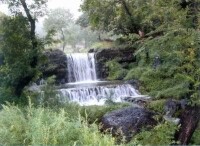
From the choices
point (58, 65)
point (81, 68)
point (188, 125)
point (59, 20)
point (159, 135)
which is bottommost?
point (159, 135)

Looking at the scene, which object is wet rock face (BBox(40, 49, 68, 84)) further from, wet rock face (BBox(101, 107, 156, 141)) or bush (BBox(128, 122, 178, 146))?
bush (BBox(128, 122, 178, 146))

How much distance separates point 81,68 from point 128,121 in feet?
41.3

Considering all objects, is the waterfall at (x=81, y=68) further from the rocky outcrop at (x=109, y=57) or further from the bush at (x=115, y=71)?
the bush at (x=115, y=71)

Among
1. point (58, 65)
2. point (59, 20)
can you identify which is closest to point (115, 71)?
point (58, 65)

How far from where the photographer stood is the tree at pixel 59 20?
106 feet

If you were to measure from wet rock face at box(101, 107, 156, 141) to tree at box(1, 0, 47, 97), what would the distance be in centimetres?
306

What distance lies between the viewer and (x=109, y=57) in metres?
21.4

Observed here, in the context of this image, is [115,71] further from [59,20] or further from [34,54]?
[59,20]

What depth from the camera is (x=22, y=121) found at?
208 inches

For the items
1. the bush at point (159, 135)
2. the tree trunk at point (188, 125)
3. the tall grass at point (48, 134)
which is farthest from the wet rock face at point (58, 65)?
the tall grass at point (48, 134)

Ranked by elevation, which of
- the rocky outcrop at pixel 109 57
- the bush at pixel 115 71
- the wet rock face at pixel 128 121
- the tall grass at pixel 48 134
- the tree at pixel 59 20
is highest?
the tree at pixel 59 20

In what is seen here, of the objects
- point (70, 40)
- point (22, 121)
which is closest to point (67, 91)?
point (22, 121)

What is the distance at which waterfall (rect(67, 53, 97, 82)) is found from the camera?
20.9m

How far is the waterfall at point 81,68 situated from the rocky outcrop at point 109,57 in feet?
1.26
